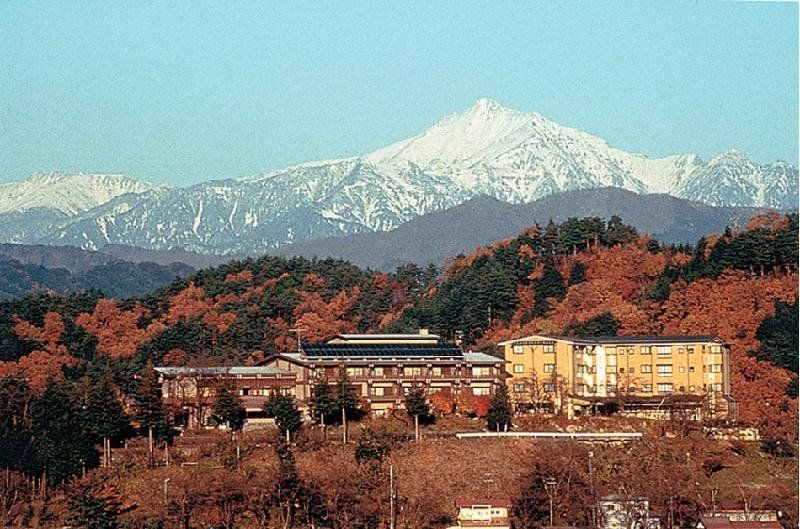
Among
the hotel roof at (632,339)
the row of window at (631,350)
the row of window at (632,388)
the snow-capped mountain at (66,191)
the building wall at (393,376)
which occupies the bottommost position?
the row of window at (632,388)

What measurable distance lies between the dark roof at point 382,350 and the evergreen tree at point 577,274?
3.70 meters

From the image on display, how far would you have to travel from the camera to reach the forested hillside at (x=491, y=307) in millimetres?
17031

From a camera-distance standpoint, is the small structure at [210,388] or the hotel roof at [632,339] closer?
the small structure at [210,388]

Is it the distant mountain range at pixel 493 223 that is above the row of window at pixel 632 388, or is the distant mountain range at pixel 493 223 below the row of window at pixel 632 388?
above

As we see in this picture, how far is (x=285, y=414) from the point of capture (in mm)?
14352

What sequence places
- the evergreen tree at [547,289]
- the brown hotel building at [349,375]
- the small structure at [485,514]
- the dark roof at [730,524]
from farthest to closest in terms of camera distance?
the evergreen tree at [547,289] < the brown hotel building at [349,375] < the small structure at [485,514] < the dark roof at [730,524]

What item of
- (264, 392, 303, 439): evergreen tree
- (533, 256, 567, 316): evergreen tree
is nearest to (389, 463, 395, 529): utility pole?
(264, 392, 303, 439): evergreen tree

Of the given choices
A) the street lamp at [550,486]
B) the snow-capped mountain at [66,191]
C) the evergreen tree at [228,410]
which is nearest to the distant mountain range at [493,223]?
the snow-capped mountain at [66,191]

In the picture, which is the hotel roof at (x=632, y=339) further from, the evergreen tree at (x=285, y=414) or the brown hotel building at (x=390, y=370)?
the evergreen tree at (x=285, y=414)

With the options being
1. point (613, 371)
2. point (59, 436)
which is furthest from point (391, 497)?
point (613, 371)

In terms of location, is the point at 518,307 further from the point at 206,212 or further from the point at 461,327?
the point at 206,212

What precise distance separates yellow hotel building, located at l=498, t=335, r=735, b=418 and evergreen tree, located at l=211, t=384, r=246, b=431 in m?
2.68

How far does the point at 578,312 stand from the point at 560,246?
306 cm

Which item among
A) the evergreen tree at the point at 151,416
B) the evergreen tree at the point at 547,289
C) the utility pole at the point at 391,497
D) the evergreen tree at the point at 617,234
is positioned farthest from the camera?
the evergreen tree at the point at 617,234
